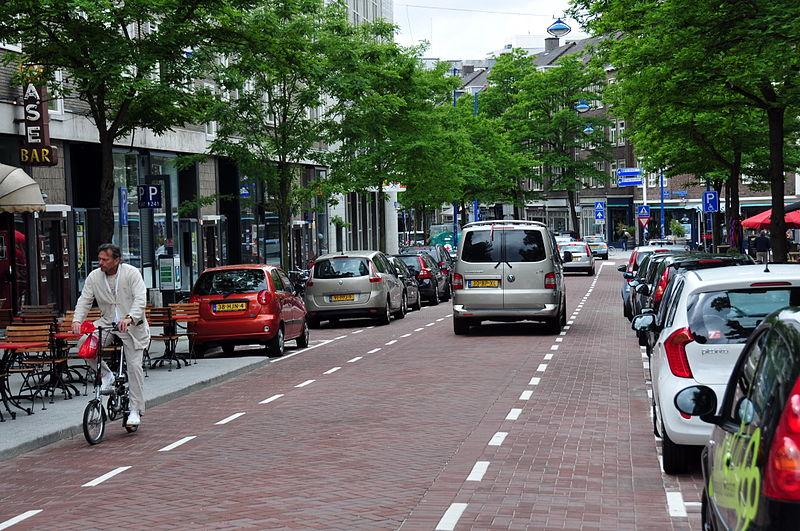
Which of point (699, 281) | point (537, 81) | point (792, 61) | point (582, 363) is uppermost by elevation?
point (537, 81)

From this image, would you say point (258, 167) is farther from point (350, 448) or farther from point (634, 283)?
point (350, 448)

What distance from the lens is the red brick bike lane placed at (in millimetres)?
8547

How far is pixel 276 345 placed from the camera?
2225 centimetres

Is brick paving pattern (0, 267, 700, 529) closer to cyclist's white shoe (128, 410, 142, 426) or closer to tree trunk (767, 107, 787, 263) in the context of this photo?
cyclist's white shoe (128, 410, 142, 426)

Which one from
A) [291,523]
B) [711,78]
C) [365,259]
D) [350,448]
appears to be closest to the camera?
[291,523]

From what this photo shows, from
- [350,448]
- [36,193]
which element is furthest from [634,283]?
[350,448]

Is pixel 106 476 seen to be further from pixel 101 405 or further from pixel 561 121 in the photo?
pixel 561 121

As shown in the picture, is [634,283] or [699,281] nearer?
[699,281]

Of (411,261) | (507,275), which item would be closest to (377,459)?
(507,275)

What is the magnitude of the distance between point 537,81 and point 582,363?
7282 cm

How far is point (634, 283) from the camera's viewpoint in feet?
85.7

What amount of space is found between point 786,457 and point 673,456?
5.48 meters

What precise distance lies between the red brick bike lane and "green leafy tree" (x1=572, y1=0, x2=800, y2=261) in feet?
19.2

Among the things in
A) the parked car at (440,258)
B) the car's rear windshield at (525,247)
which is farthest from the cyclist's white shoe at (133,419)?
the parked car at (440,258)
